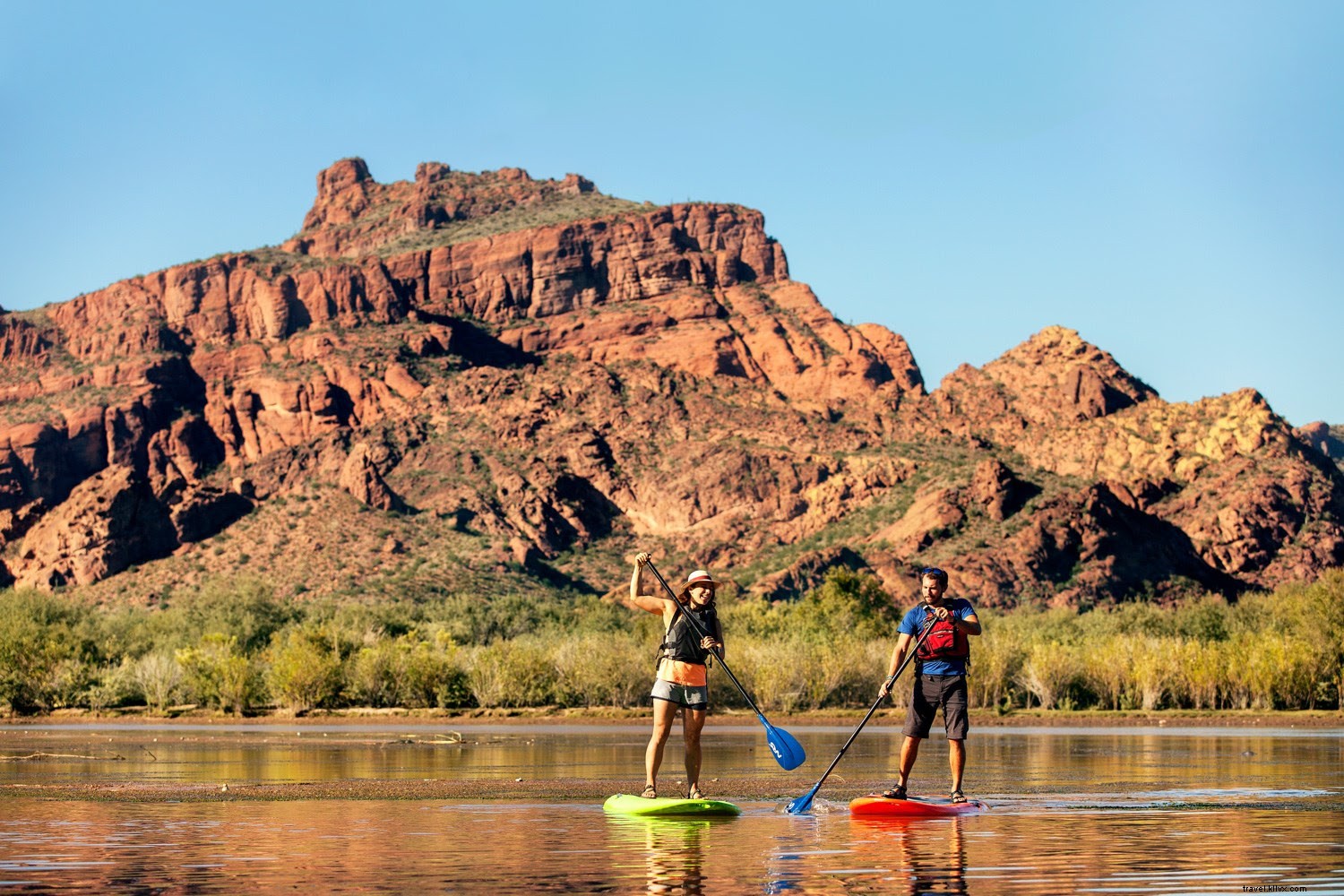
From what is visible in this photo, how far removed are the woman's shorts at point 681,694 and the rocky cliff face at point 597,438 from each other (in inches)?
3634

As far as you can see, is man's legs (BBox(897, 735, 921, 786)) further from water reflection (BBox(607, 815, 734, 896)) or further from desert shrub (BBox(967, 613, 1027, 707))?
desert shrub (BBox(967, 613, 1027, 707))

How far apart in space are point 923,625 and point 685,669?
8.36ft

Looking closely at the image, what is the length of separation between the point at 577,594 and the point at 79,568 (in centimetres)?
4115

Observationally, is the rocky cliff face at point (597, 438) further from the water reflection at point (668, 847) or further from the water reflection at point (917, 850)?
the water reflection at point (668, 847)

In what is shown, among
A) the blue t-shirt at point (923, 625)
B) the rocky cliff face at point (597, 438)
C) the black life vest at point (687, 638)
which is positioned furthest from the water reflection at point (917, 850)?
the rocky cliff face at point (597, 438)

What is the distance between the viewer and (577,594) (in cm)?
12375

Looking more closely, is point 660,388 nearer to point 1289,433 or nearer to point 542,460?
point 542,460

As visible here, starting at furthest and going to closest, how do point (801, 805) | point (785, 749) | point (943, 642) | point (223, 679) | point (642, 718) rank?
point (223, 679) → point (642, 718) → point (785, 749) → point (943, 642) → point (801, 805)

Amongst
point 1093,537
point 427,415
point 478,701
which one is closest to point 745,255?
point 427,415

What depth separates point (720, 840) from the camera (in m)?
14.3

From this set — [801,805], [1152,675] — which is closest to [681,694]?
[801,805]

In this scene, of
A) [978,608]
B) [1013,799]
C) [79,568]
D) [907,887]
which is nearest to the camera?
[907,887]

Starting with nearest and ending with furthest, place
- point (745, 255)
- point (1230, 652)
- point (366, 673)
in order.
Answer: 1. point (1230, 652)
2. point (366, 673)
3. point (745, 255)

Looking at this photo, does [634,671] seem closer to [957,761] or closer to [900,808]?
[957,761]
